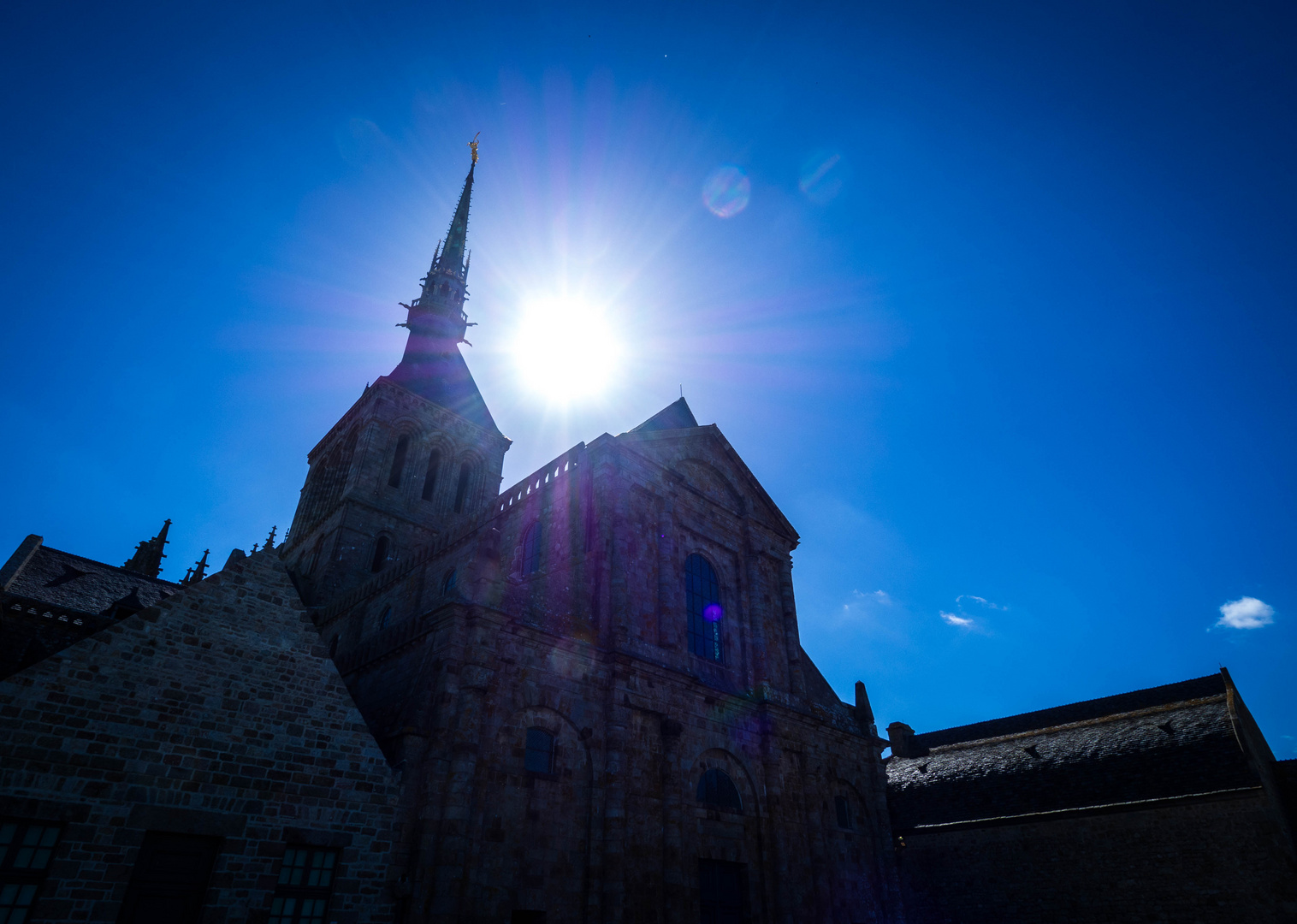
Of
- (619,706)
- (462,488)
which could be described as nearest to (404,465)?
(462,488)

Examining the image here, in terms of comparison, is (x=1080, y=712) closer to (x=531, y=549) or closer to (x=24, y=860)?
(x=531, y=549)

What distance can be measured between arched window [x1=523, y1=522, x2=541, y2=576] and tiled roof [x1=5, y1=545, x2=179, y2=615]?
10.5 metres

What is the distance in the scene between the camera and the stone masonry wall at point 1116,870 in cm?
1872

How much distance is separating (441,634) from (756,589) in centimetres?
1152

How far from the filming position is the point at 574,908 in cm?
1348

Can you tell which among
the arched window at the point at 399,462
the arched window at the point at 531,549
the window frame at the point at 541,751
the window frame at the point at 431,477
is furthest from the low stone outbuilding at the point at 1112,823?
the arched window at the point at 399,462

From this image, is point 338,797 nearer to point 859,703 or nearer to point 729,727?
point 729,727

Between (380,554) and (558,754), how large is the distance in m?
19.3

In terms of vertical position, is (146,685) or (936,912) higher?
(146,685)

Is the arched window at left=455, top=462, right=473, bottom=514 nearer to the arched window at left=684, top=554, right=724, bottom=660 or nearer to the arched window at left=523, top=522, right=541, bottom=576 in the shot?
the arched window at left=523, top=522, right=541, bottom=576

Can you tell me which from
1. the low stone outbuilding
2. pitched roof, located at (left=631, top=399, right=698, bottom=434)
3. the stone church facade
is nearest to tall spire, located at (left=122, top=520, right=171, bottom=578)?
the stone church facade

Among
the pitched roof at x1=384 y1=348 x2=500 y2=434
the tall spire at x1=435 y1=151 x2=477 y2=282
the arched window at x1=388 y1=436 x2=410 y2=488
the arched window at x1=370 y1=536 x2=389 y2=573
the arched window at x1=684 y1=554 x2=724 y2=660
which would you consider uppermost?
the tall spire at x1=435 y1=151 x2=477 y2=282

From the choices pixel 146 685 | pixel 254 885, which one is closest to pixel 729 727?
pixel 254 885

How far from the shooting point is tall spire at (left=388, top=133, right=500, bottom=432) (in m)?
37.4
